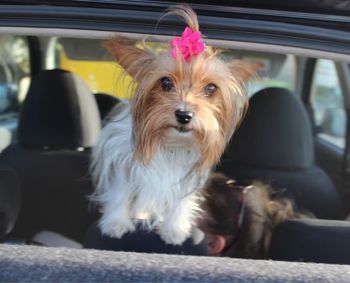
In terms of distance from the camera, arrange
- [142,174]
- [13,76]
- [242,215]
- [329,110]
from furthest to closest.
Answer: [329,110] < [13,76] < [242,215] < [142,174]

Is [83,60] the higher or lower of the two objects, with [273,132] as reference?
higher

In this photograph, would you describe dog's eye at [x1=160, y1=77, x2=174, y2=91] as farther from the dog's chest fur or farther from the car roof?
the car roof

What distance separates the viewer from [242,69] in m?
2.32

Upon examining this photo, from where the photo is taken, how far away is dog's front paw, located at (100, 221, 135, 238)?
227 centimetres

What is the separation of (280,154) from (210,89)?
82 cm

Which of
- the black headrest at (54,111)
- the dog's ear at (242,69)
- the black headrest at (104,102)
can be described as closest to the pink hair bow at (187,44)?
the dog's ear at (242,69)

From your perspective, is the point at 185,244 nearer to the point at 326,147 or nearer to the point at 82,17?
the point at 82,17

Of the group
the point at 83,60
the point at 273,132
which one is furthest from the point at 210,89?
the point at 83,60

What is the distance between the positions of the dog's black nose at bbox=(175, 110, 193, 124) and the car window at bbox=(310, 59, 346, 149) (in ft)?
9.10

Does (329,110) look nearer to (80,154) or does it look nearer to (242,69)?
(80,154)

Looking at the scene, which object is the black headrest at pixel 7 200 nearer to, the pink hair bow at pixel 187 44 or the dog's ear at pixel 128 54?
the dog's ear at pixel 128 54

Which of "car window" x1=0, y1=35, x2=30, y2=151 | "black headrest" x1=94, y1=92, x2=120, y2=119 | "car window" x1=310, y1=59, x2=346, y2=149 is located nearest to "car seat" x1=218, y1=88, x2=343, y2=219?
"black headrest" x1=94, y1=92, x2=120, y2=119

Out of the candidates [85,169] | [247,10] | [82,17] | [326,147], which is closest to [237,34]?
[247,10]

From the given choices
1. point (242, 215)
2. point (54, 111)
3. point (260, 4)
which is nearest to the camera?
point (260, 4)
